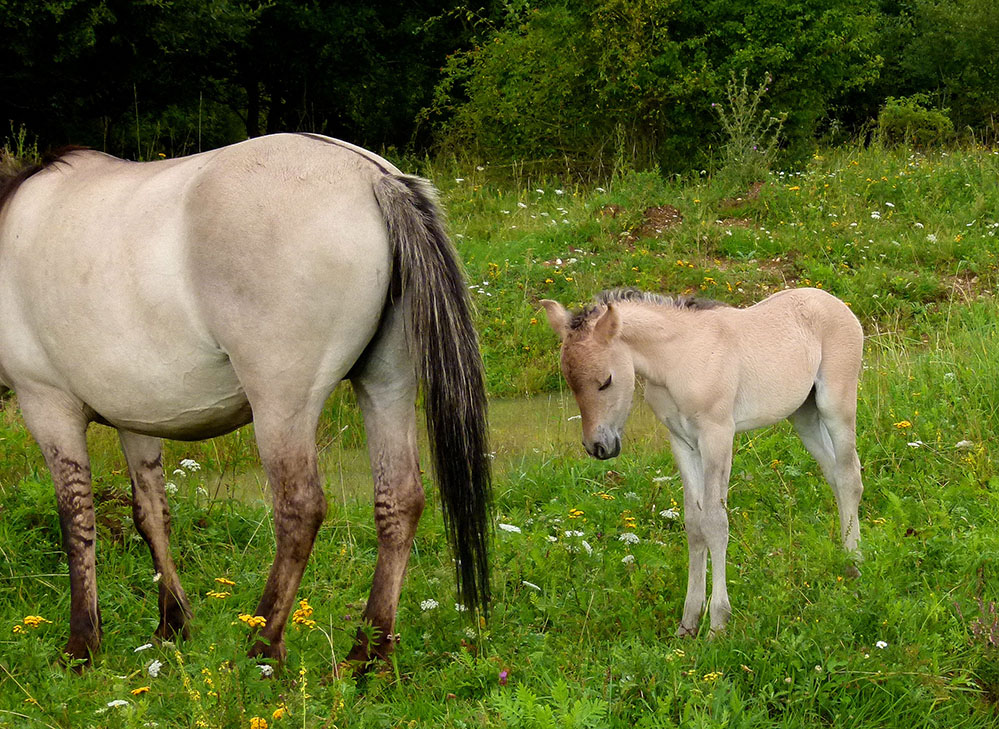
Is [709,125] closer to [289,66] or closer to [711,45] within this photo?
[711,45]

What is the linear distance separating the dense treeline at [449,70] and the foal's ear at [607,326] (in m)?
8.83

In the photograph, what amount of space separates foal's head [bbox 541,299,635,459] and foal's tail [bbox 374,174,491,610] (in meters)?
0.41

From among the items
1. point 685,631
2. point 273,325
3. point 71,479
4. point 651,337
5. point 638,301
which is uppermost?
point 273,325

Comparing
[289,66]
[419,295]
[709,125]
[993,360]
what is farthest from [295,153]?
[289,66]

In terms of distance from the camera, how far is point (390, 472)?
4141 millimetres

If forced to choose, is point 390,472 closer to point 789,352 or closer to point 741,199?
point 789,352

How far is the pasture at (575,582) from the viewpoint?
3443 millimetres

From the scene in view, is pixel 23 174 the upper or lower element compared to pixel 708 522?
upper

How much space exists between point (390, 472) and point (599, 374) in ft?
2.96

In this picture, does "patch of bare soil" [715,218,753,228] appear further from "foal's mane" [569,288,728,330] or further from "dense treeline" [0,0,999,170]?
"foal's mane" [569,288,728,330]

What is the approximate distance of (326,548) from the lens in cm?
535

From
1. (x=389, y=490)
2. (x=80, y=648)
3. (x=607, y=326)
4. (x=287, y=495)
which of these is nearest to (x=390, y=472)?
(x=389, y=490)

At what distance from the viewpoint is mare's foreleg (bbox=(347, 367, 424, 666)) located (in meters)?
4.05

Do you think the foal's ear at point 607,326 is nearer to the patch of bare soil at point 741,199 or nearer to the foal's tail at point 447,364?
the foal's tail at point 447,364
